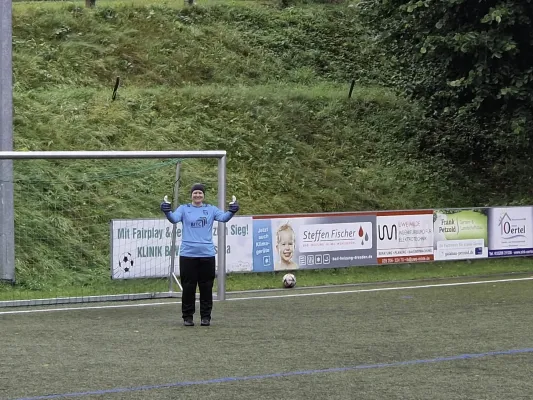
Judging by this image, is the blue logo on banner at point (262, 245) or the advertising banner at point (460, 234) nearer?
the blue logo on banner at point (262, 245)

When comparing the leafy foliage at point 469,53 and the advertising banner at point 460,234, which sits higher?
the leafy foliage at point 469,53

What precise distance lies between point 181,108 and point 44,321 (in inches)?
525

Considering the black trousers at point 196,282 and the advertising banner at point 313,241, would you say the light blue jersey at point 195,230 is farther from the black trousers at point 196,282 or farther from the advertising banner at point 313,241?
the advertising banner at point 313,241

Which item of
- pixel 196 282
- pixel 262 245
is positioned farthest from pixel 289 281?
pixel 196 282

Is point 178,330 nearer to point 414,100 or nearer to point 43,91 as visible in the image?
point 43,91

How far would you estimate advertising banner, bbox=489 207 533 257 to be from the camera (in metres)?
21.5

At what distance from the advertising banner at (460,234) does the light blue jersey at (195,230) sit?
8.68 metres

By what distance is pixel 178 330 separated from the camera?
498 inches

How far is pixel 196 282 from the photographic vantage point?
13.2 m

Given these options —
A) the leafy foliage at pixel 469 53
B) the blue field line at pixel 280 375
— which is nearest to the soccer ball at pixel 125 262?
the blue field line at pixel 280 375

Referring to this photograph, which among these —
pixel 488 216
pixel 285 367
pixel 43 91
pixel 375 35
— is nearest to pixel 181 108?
pixel 43 91

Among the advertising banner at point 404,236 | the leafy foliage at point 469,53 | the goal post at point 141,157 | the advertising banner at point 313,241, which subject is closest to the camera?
the goal post at point 141,157

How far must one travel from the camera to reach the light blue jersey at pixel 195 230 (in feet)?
43.0

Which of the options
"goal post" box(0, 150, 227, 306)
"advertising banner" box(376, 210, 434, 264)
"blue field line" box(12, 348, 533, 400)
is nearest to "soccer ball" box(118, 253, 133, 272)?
"goal post" box(0, 150, 227, 306)
